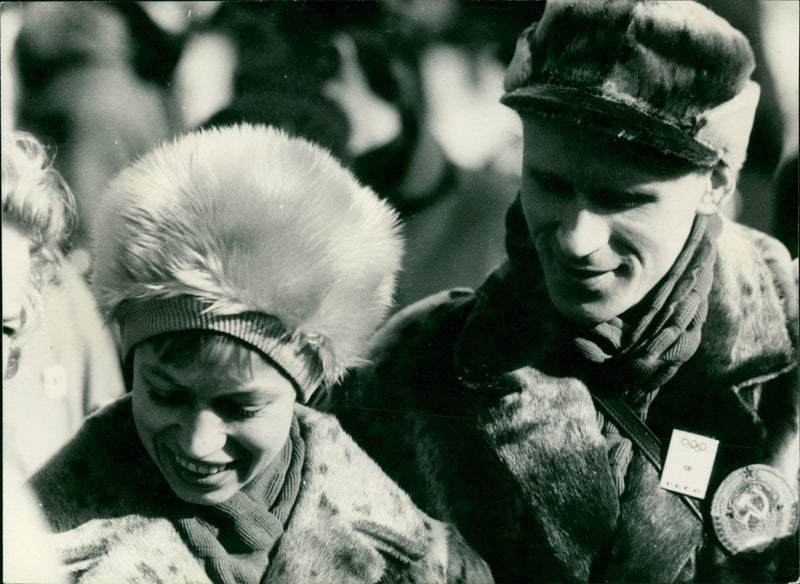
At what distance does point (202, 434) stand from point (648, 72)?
4.75ft

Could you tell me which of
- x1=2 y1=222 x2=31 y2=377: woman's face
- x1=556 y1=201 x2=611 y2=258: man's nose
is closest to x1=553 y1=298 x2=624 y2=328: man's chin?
x1=556 y1=201 x2=611 y2=258: man's nose

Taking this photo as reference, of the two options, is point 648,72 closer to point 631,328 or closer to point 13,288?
point 631,328

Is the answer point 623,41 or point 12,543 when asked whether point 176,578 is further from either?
point 623,41

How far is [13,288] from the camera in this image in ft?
7.96

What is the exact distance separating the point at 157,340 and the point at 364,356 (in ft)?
1.82

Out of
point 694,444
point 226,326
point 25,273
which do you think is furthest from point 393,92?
point 694,444

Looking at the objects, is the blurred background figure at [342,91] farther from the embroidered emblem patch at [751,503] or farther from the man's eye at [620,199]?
the embroidered emblem patch at [751,503]

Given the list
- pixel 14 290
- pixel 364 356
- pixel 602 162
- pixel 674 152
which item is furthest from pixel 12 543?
pixel 674 152

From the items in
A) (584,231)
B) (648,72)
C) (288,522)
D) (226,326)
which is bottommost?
(288,522)

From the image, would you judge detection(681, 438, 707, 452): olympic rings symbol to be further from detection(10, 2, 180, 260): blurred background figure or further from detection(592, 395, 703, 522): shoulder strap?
detection(10, 2, 180, 260): blurred background figure

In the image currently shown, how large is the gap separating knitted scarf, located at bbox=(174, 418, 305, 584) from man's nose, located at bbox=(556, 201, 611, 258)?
89cm

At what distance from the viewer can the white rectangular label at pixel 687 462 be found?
93.7 inches

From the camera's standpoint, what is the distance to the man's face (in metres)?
2.24

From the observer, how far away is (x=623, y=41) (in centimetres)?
218
